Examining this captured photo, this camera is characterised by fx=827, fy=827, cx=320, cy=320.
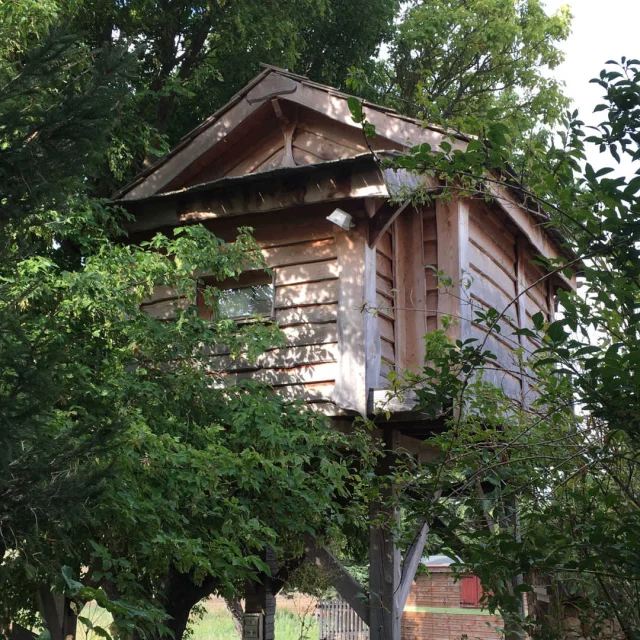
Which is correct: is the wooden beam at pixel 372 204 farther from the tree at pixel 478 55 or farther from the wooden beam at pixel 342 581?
the tree at pixel 478 55

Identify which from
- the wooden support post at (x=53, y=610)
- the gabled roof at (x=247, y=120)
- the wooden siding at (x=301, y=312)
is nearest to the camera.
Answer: the wooden support post at (x=53, y=610)

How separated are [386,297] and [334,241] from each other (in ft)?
2.75

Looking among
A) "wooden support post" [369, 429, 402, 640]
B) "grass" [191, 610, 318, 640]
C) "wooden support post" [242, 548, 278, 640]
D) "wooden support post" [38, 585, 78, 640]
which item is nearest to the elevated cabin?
"wooden support post" [369, 429, 402, 640]

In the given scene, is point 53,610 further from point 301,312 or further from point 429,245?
point 429,245

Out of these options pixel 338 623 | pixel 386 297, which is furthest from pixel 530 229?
pixel 338 623

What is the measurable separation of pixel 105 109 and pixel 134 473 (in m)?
2.92

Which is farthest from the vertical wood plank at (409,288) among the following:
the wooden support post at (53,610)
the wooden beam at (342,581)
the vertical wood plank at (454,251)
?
the wooden support post at (53,610)

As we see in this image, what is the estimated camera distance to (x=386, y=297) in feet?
29.4

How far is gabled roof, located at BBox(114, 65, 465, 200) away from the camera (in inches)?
352

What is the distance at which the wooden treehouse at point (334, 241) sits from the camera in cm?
819

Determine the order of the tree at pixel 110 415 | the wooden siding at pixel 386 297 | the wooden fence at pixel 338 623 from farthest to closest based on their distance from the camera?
the wooden fence at pixel 338 623 < the wooden siding at pixel 386 297 < the tree at pixel 110 415

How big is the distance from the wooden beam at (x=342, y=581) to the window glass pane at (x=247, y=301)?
271 cm

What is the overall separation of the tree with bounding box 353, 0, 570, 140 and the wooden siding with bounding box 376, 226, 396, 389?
8214 mm

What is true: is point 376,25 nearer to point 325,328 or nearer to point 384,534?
point 325,328
